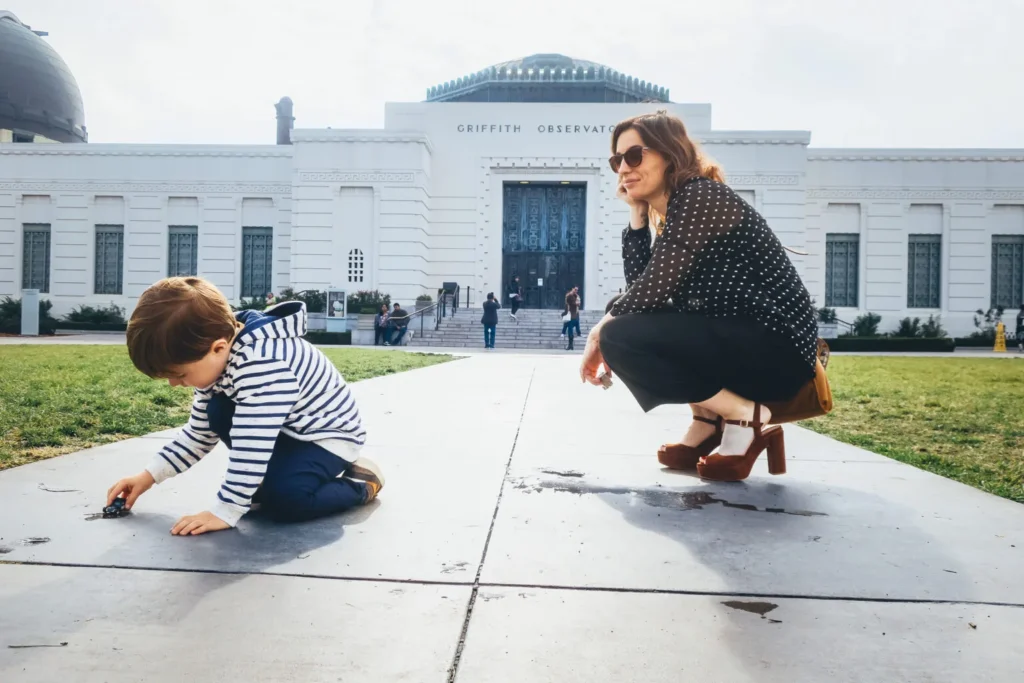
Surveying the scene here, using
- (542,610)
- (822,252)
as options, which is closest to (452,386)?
(542,610)

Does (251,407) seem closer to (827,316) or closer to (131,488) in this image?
(131,488)

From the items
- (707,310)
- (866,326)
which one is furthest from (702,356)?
(866,326)

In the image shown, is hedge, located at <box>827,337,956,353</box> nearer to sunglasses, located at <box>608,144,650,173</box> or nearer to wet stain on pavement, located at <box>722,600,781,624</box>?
sunglasses, located at <box>608,144,650,173</box>

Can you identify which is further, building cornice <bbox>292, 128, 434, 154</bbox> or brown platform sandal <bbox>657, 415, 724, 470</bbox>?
building cornice <bbox>292, 128, 434, 154</bbox>

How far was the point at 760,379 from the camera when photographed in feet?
9.81

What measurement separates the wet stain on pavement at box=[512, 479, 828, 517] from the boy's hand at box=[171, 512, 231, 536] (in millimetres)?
1151

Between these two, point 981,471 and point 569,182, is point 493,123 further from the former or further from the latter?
point 981,471

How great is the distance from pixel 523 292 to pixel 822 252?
11.0m

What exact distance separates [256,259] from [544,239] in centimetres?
1101

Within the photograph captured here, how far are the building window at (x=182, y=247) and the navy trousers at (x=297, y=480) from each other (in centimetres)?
2886

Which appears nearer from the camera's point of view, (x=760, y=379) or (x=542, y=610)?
(x=542, y=610)

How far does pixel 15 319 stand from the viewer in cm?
2603

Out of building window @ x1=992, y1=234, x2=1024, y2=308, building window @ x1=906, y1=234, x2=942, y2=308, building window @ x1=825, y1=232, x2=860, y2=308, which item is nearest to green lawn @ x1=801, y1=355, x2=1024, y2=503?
building window @ x1=825, y1=232, x2=860, y2=308

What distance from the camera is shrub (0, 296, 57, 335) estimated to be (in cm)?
2503
